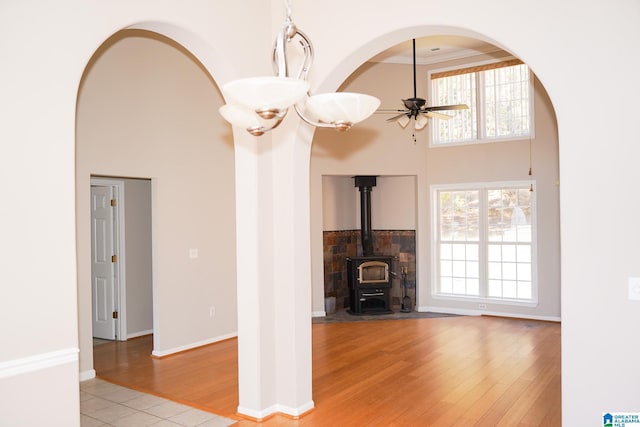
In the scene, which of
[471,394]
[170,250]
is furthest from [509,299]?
[170,250]

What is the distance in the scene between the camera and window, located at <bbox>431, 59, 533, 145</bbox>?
311 inches

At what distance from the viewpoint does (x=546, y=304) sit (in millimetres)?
7734

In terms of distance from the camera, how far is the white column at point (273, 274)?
4082mm

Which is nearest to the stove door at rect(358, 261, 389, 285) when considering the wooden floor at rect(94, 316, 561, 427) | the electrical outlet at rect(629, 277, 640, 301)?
the wooden floor at rect(94, 316, 561, 427)

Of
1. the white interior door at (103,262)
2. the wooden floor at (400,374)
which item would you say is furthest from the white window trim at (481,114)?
the white interior door at (103,262)

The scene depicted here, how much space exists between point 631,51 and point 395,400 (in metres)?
3.26

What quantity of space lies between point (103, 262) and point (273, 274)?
11.9ft

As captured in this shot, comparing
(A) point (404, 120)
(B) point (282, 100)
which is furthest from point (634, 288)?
(A) point (404, 120)

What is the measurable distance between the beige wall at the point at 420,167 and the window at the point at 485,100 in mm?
169

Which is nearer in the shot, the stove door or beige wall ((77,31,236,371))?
beige wall ((77,31,236,371))

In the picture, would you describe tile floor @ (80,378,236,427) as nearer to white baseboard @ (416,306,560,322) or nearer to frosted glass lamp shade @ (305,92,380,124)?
frosted glass lamp shade @ (305,92,380,124)

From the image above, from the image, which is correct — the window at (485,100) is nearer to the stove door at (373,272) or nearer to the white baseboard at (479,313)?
the stove door at (373,272)

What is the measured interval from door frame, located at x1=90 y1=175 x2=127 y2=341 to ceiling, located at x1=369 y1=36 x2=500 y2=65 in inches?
180

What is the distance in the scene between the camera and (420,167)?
8625mm
